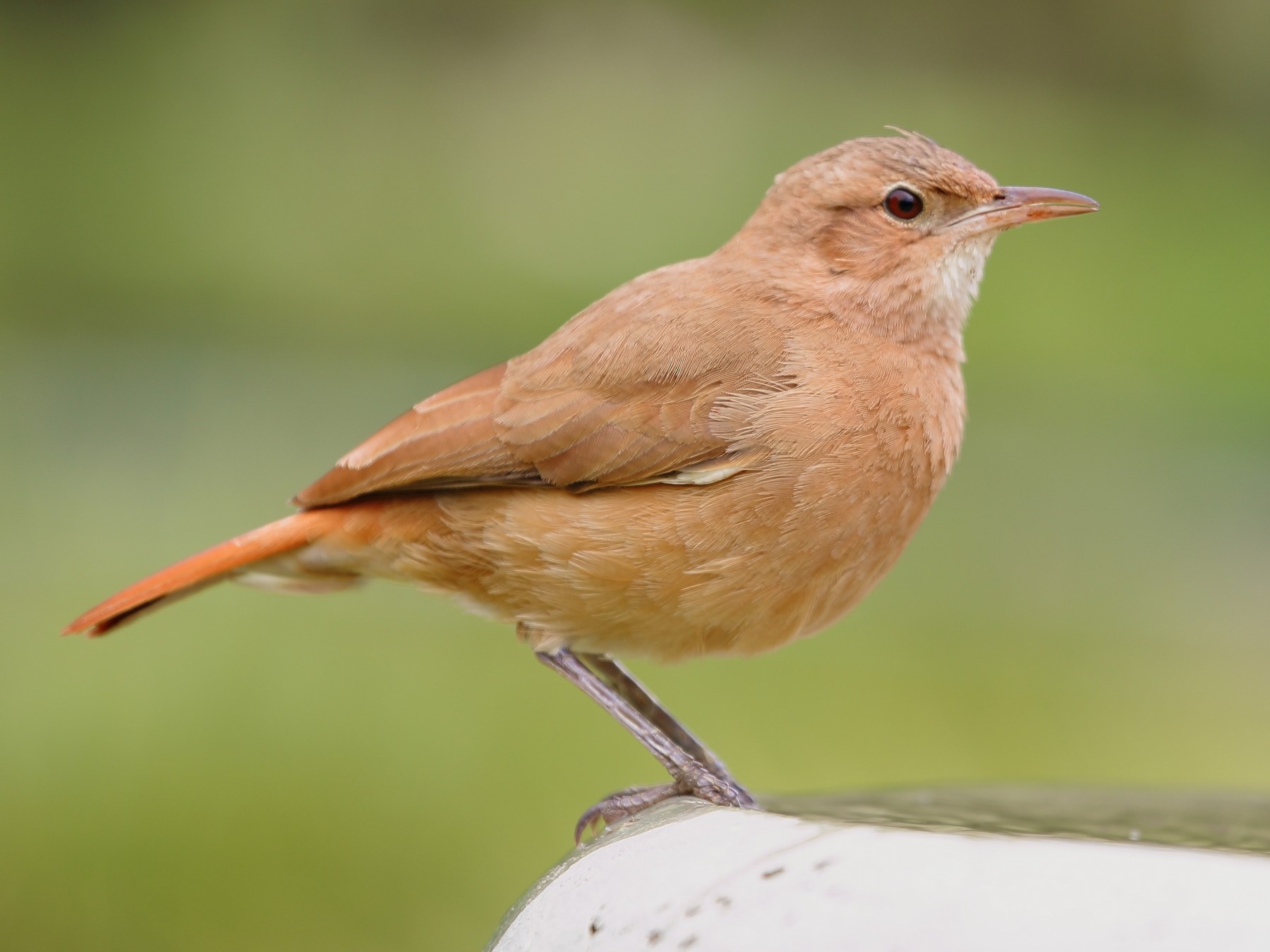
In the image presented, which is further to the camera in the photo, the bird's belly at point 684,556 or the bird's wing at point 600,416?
the bird's wing at point 600,416

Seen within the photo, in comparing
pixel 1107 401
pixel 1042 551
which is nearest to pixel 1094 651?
pixel 1042 551

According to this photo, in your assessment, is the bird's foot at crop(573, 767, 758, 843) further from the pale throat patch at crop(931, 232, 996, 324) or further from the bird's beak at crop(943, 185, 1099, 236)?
the bird's beak at crop(943, 185, 1099, 236)

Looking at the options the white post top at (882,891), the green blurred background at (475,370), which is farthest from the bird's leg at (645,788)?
the green blurred background at (475,370)

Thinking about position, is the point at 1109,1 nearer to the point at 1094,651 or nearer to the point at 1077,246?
the point at 1077,246

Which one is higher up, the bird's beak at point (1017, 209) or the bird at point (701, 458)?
the bird's beak at point (1017, 209)

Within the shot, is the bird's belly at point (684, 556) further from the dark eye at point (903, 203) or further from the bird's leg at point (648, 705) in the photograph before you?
the dark eye at point (903, 203)

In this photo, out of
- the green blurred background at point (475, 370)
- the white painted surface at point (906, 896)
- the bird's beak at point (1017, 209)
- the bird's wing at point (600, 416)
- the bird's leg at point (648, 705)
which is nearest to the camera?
the white painted surface at point (906, 896)

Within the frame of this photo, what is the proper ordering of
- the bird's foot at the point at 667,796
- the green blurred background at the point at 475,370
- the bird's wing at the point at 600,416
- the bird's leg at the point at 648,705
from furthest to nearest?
the green blurred background at the point at 475,370, the bird's leg at the point at 648,705, the bird's wing at the point at 600,416, the bird's foot at the point at 667,796

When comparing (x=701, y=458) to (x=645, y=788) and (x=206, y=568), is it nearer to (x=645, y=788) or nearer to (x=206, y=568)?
(x=645, y=788)
